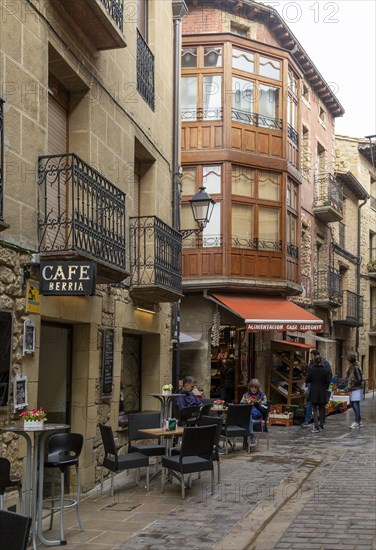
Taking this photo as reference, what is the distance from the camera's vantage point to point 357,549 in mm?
6684

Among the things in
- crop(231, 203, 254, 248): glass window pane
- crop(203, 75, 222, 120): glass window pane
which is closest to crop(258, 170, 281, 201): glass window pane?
crop(231, 203, 254, 248): glass window pane

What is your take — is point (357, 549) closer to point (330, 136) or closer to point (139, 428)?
point (139, 428)

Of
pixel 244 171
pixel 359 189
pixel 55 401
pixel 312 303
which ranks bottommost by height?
pixel 55 401

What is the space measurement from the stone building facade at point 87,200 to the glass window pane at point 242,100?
622 centimetres

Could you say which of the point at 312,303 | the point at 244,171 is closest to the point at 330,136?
the point at 312,303

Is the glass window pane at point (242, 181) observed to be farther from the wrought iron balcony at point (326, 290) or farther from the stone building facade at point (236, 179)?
the wrought iron balcony at point (326, 290)

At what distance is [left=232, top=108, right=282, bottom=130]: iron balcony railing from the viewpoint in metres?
20.4

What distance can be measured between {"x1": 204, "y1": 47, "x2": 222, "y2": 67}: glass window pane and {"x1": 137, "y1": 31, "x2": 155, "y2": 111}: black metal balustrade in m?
7.68

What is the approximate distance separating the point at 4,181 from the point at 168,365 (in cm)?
707

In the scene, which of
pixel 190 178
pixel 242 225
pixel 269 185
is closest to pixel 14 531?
pixel 190 178

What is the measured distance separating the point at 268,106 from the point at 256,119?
0.61 metres

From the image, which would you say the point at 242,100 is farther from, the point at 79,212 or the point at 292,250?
the point at 79,212

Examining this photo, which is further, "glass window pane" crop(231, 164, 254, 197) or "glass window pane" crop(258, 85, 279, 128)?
"glass window pane" crop(258, 85, 279, 128)

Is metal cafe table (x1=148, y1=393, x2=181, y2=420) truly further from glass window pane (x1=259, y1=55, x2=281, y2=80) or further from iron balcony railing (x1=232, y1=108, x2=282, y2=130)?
glass window pane (x1=259, y1=55, x2=281, y2=80)
